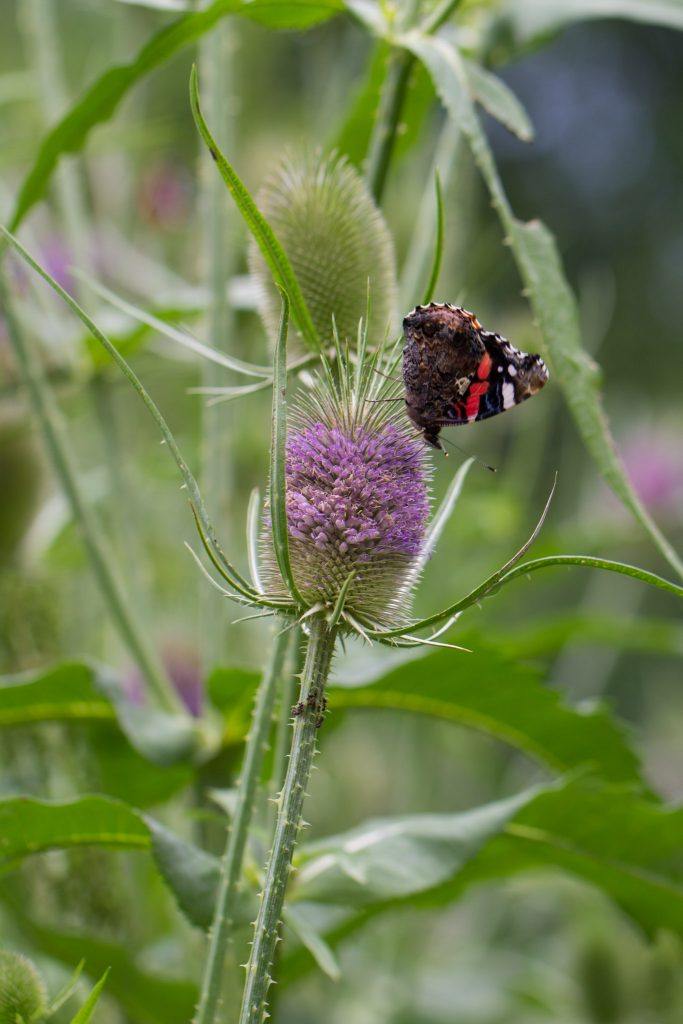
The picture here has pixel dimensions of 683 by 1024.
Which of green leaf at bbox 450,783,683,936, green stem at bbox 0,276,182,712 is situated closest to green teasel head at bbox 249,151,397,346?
green stem at bbox 0,276,182,712

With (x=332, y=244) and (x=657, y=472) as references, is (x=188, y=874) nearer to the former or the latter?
(x=332, y=244)

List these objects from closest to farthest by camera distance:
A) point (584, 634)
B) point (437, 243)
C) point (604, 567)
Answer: point (604, 567) → point (437, 243) → point (584, 634)

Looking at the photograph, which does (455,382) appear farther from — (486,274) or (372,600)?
(486,274)

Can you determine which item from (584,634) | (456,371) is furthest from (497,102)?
(584,634)

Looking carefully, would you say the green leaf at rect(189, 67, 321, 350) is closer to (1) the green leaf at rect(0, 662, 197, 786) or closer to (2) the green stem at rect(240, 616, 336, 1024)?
(2) the green stem at rect(240, 616, 336, 1024)

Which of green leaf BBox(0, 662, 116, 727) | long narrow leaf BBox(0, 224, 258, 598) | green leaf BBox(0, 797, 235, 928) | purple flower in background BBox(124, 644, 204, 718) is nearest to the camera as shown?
long narrow leaf BBox(0, 224, 258, 598)
